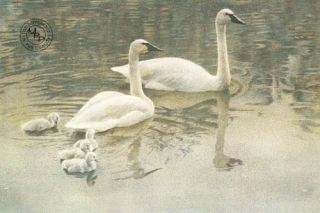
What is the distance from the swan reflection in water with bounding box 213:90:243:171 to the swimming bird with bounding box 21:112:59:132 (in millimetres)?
639

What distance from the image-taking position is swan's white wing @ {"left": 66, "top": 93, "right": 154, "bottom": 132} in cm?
261

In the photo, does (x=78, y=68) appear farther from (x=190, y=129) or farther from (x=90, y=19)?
(x=190, y=129)

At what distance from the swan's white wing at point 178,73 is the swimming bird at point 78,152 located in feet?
1.97

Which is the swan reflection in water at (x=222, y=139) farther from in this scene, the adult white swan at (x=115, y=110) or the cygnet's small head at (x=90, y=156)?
the cygnet's small head at (x=90, y=156)

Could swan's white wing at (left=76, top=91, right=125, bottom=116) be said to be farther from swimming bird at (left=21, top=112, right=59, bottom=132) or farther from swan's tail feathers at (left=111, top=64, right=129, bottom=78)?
swan's tail feathers at (left=111, top=64, right=129, bottom=78)

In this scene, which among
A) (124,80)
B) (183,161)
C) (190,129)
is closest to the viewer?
(183,161)

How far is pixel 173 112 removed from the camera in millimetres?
2789

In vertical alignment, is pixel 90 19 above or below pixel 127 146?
above

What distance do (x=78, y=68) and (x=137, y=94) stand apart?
0.43 meters

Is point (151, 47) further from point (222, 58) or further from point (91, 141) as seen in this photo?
point (91, 141)

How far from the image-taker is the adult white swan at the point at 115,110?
2611 millimetres

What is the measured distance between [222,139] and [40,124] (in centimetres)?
70

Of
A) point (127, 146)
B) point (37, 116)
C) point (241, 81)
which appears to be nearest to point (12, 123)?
point (37, 116)

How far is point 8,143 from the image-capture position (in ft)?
8.48
